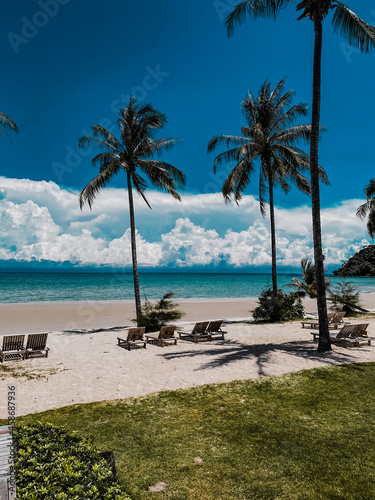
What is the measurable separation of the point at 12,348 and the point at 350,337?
11627 millimetres

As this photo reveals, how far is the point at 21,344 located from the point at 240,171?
44.2 feet

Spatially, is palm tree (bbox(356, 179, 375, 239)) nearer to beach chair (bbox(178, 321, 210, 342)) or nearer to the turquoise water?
the turquoise water

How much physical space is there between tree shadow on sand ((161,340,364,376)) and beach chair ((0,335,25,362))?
4.75 metres

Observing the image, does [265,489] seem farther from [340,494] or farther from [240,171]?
[240,171]

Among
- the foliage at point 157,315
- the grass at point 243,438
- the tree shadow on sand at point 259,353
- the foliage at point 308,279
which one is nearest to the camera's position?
the grass at point 243,438

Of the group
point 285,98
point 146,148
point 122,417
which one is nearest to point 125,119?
point 146,148

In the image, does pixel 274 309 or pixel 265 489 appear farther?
pixel 274 309

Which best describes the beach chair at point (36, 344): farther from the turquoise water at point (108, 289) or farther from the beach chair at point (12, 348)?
the turquoise water at point (108, 289)

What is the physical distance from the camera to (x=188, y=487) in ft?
13.7

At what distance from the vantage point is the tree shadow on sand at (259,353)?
34.2 ft

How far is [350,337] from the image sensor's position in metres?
12.8

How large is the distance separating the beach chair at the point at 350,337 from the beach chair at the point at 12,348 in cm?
1068

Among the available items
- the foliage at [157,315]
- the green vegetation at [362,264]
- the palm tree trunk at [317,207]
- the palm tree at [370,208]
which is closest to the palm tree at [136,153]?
the foliage at [157,315]

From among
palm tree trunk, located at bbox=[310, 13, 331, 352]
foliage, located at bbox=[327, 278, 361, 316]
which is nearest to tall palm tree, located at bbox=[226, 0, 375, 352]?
palm tree trunk, located at bbox=[310, 13, 331, 352]
